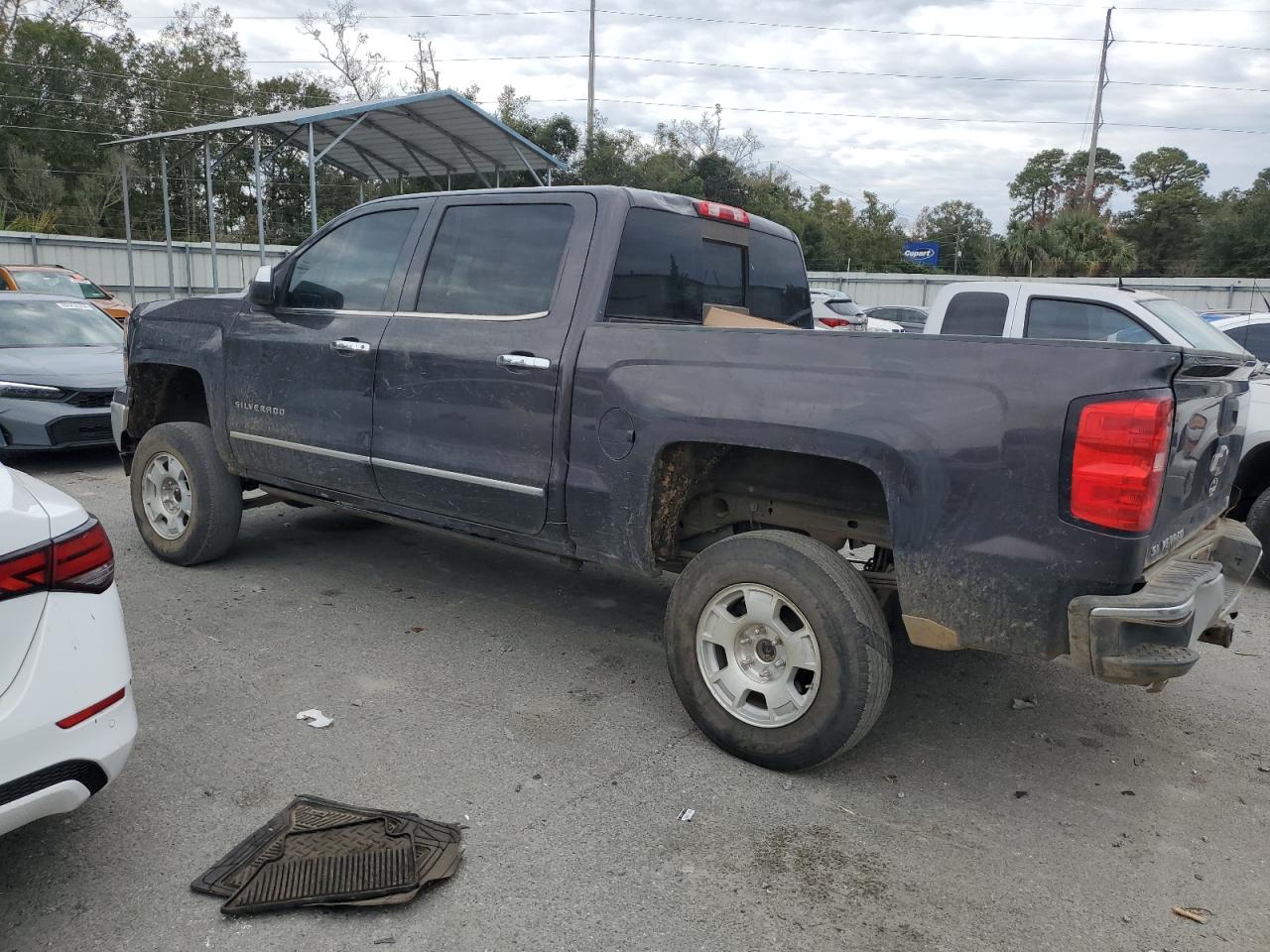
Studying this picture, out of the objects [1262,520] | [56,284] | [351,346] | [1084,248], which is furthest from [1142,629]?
[1084,248]

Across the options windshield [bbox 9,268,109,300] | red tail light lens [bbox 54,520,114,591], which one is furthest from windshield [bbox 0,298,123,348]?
red tail light lens [bbox 54,520,114,591]

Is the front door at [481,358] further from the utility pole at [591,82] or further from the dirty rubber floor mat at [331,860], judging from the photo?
the utility pole at [591,82]

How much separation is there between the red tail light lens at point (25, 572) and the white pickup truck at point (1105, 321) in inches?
236

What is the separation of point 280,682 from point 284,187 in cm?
4359

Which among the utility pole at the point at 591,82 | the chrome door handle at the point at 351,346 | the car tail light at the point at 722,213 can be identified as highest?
the utility pole at the point at 591,82

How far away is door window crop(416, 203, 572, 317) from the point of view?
3992 millimetres

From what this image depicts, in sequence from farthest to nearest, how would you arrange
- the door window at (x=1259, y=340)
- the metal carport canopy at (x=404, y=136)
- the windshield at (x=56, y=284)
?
the windshield at (x=56, y=284) < the metal carport canopy at (x=404, y=136) < the door window at (x=1259, y=340)

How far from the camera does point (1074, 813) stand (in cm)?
322

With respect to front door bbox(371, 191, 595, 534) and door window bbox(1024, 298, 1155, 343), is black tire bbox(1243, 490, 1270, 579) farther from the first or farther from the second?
front door bbox(371, 191, 595, 534)

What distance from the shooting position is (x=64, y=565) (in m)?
Result: 2.41

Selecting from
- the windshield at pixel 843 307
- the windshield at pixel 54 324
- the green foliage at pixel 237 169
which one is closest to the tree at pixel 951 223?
the green foliage at pixel 237 169

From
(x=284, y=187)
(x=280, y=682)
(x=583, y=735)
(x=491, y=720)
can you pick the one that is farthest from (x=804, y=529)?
(x=284, y=187)

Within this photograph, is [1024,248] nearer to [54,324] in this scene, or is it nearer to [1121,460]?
[54,324]

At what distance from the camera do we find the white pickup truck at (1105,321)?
6073mm
